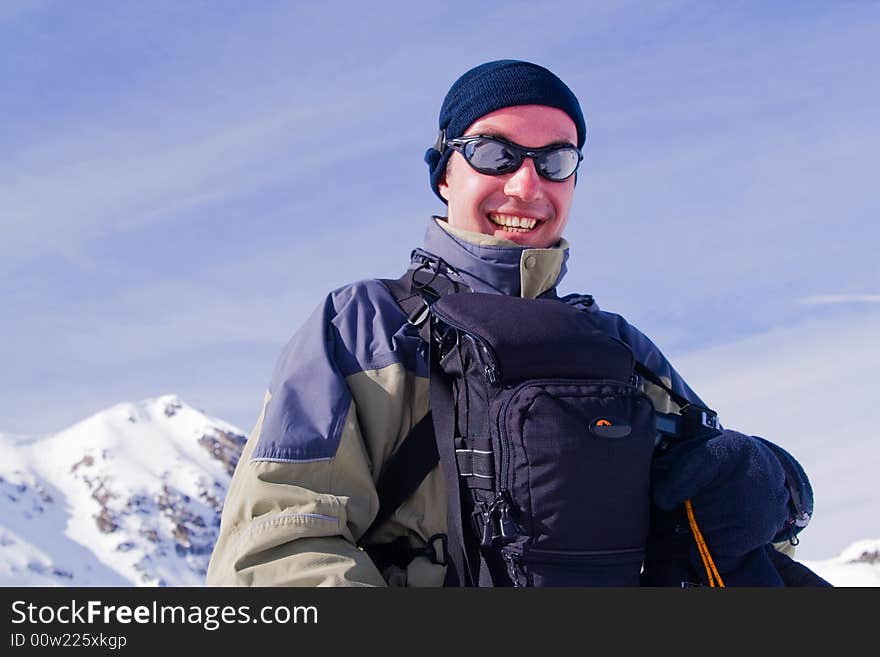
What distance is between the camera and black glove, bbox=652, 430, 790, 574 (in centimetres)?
377

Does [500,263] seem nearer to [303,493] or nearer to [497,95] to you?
[497,95]

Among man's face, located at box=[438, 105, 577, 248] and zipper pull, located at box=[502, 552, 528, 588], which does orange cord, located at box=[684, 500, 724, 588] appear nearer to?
zipper pull, located at box=[502, 552, 528, 588]

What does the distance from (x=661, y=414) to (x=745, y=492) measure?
0.49 metres

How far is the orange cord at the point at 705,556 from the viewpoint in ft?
12.5

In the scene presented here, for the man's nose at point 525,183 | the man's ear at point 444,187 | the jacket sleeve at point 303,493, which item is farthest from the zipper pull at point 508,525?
the man's ear at point 444,187

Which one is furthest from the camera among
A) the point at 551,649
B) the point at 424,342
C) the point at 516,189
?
the point at 516,189

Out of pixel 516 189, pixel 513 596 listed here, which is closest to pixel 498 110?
pixel 516 189

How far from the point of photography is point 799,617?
11.4 ft

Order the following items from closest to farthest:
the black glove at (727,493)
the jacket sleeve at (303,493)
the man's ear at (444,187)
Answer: the jacket sleeve at (303,493) → the black glove at (727,493) → the man's ear at (444,187)

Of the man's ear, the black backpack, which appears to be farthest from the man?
the man's ear

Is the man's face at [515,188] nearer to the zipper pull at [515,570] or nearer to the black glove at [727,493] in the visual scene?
the black glove at [727,493]

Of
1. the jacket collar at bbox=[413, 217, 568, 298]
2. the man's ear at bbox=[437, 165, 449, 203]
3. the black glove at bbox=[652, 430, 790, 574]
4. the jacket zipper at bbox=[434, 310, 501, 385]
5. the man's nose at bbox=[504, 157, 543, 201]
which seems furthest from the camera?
the man's ear at bbox=[437, 165, 449, 203]

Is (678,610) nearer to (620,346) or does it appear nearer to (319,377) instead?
(620,346)

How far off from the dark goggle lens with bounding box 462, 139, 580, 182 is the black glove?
1.56 meters
